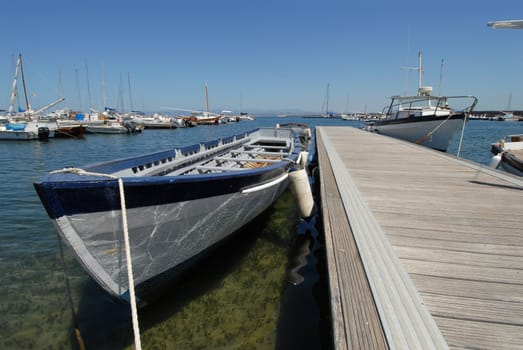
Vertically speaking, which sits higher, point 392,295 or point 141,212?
point 141,212

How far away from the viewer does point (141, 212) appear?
3012mm

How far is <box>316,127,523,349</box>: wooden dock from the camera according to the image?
178 cm

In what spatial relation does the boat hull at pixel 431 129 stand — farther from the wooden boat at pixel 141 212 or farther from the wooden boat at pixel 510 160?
the wooden boat at pixel 141 212

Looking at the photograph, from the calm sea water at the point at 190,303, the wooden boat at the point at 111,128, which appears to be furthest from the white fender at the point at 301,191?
the wooden boat at the point at 111,128

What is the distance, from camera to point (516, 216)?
360 cm

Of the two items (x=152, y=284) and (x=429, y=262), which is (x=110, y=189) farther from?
(x=429, y=262)

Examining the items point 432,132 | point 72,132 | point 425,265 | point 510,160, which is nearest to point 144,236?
point 425,265

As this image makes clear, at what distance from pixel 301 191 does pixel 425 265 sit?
3021mm

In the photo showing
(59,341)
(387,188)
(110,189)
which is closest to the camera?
(110,189)

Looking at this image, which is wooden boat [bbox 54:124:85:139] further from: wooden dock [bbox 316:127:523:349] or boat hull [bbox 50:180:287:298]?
wooden dock [bbox 316:127:523:349]

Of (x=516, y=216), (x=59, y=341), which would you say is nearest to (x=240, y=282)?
(x=59, y=341)

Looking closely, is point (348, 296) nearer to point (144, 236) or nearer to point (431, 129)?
point (144, 236)

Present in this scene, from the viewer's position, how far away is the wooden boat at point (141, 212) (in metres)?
2.66

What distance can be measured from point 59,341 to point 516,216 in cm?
593
